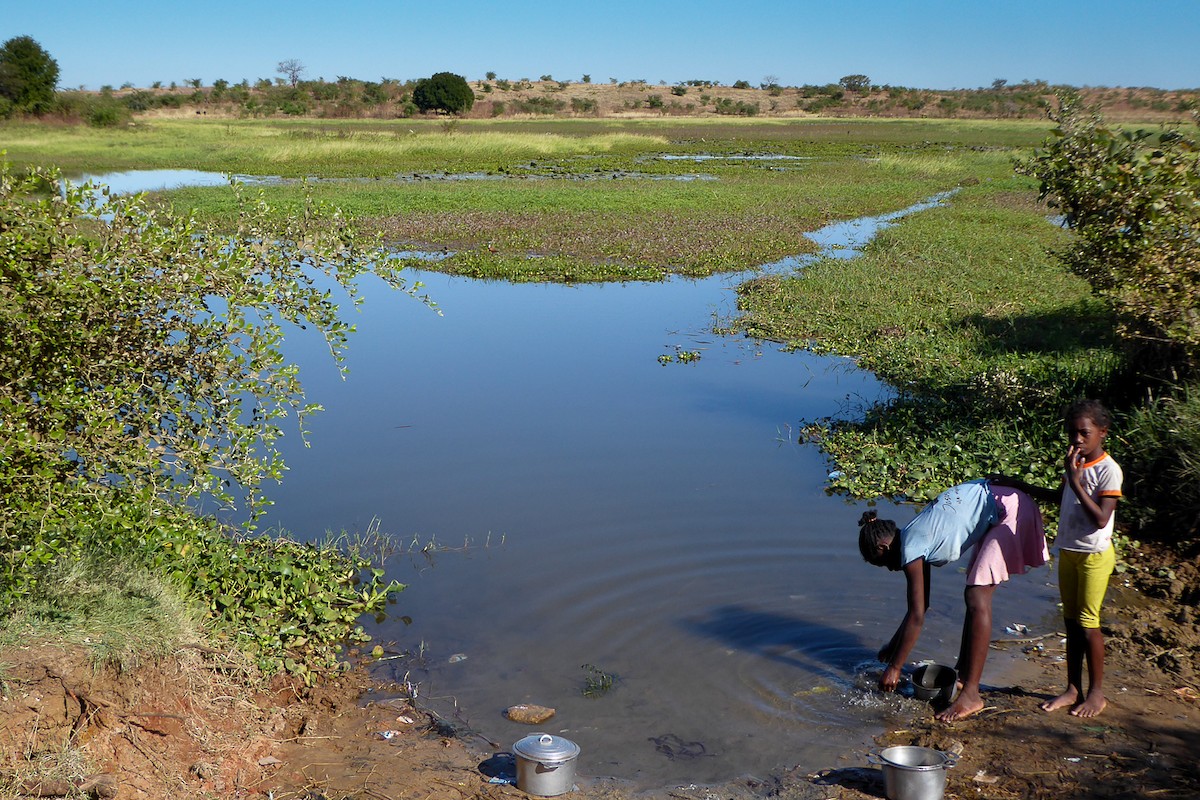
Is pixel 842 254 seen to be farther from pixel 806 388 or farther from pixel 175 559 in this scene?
pixel 175 559

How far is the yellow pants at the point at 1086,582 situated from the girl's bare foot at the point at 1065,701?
0.42 meters

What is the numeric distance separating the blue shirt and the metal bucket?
0.82 metres

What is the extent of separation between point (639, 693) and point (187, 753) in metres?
2.13

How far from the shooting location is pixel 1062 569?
4785 millimetres

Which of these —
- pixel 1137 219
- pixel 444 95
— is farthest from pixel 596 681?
pixel 444 95

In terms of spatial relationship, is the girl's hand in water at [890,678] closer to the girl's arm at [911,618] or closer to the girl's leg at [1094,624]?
the girl's arm at [911,618]

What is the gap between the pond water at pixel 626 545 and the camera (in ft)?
16.9

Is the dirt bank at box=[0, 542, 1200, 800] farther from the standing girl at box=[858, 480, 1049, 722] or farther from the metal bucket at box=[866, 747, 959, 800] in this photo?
the standing girl at box=[858, 480, 1049, 722]

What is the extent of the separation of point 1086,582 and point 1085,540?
19cm

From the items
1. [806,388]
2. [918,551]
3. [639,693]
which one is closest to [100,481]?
[639,693]

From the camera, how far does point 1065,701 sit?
4.89m

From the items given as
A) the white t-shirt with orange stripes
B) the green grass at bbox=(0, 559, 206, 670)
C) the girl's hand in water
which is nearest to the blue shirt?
the white t-shirt with orange stripes

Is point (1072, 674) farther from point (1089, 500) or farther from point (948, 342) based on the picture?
point (948, 342)

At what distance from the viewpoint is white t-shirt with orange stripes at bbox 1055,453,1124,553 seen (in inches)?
177
